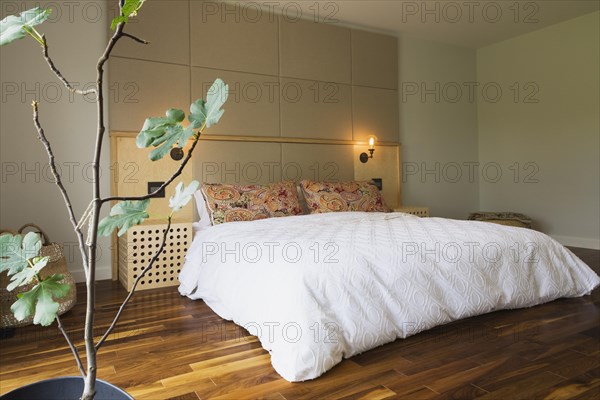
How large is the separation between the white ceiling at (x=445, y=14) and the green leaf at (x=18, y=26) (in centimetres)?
363

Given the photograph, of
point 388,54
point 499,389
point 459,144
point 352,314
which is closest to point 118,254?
point 352,314

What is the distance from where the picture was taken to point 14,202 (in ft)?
10.6

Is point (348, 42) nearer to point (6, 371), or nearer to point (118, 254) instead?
point (118, 254)

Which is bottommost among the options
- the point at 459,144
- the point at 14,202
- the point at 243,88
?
the point at 14,202

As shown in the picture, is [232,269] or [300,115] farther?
[300,115]

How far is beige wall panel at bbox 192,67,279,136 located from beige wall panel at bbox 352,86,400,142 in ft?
3.17

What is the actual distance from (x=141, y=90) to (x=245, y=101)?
3.05 ft

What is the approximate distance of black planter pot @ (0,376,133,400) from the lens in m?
0.74

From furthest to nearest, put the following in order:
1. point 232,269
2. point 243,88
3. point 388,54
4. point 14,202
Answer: point 388,54 → point 243,88 → point 14,202 → point 232,269

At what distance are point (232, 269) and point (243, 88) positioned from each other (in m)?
2.15

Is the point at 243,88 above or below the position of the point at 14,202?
above

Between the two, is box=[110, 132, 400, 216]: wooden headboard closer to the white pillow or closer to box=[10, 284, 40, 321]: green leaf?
the white pillow

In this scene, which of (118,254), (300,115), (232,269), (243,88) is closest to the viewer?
(232,269)

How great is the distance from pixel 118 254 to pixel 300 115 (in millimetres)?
2131
